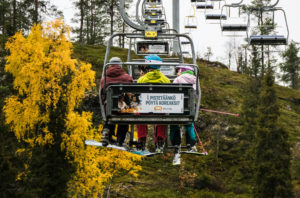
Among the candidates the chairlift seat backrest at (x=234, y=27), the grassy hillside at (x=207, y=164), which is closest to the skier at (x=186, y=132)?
the chairlift seat backrest at (x=234, y=27)

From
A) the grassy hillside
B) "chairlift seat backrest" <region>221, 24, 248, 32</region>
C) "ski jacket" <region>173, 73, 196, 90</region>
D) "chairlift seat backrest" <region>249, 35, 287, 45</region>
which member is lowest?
the grassy hillside

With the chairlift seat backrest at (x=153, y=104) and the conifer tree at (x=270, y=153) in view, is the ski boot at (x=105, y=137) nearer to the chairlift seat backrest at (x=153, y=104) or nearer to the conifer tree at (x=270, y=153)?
the chairlift seat backrest at (x=153, y=104)

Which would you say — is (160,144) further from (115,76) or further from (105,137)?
(115,76)

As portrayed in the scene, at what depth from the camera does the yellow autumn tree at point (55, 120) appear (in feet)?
72.6

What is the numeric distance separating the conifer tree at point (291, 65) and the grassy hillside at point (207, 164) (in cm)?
2033

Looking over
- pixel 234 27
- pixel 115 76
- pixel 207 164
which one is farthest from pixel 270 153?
pixel 115 76

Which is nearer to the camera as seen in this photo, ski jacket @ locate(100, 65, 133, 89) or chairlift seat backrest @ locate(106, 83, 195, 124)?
chairlift seat backrest @ locate(106, 83, 195, 124)

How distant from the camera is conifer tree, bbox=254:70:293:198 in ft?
81.4

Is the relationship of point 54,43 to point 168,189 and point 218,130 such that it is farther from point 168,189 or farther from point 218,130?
point 218,130

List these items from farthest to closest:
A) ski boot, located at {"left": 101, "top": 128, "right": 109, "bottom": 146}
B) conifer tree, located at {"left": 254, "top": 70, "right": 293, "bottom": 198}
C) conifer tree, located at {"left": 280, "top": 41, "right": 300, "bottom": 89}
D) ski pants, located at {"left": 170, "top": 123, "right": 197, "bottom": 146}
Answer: conifer tree, located at {"left": 280, "top": 41, "right": 300, "bottom": 89}
conifer tree, located at {"left": 254, "top": 70, "right": 293, "bottom": 198}
ski pants, located at {"left": 170, "top": 123, "right": 197, "bottom": 146}
ski boot, located at {"left": 101, "top": 128, "right": 109, "bottom": 146}

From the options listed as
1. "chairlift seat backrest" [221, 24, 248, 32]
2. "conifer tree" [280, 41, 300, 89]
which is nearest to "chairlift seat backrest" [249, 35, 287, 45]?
"chairlift seat backrest" [221, 24, 248, 32]

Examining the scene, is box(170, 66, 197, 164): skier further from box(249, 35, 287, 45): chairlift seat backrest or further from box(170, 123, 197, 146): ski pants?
box(249, 35, 287, 45): chairlift seat backrest

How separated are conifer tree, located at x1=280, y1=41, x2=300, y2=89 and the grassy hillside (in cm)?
2033

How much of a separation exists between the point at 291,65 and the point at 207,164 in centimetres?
3490
